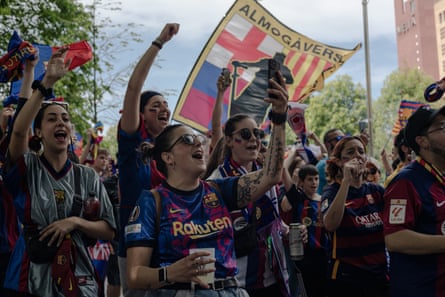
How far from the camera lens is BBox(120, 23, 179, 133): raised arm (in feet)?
12.7

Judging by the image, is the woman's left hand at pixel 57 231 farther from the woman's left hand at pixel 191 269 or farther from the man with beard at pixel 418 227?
the man with beard at pixel 418 227

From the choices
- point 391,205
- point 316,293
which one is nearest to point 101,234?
point 391,205

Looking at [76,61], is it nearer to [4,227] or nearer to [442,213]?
[4,227]

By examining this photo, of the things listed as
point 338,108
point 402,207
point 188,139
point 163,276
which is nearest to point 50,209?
point 188,139

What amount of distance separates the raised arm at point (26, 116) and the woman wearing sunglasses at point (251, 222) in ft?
5.23

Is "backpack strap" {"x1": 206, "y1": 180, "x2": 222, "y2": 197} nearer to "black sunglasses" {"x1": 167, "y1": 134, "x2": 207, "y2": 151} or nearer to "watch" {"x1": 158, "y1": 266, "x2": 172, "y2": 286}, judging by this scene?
"black sunglasses" {"x1": 167, "y1": 134, "x2": 207, "y2": 151}

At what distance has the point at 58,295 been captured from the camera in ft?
12.3

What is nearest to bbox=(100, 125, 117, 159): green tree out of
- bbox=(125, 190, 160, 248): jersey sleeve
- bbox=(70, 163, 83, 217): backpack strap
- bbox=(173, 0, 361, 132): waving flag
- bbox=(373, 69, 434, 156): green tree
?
bbox=(173, 0, 361, 132): waving flag

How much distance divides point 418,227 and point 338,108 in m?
50.1

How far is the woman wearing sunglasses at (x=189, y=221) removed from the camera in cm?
305

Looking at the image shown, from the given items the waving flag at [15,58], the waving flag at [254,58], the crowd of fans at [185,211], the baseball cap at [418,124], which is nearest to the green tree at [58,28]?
the waving flag at [254,58]

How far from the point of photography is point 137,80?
3869 millimetres

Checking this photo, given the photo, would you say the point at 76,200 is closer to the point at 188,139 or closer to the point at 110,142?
the point at 188,139

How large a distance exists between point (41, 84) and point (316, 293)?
13.7 feet
